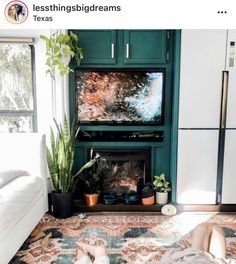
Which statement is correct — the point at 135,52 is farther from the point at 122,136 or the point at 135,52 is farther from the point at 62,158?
the point at 62,158

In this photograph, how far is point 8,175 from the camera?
113 inches

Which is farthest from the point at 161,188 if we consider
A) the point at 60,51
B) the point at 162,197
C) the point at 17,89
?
the point at 17,89

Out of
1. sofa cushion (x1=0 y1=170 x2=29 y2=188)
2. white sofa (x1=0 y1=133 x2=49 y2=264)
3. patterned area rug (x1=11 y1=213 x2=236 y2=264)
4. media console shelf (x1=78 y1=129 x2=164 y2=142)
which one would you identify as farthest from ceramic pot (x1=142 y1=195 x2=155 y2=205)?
sofa cushion (x1=0 y1=170 x2=29 y2=188)

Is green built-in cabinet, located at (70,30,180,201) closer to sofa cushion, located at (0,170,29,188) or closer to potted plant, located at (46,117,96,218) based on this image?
potted plant, located at (46,117,96,218)

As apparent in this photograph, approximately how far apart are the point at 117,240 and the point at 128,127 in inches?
54.6

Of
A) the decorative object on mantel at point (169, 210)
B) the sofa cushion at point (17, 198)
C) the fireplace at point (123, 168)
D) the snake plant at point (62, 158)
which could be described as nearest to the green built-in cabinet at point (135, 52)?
the decorative object on mantel at point (169, 210)

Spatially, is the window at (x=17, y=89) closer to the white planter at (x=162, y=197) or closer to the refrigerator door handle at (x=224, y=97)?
the white planter at (x=162, y=197)

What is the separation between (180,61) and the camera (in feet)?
11.0

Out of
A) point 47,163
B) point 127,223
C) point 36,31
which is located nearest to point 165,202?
point 127,223

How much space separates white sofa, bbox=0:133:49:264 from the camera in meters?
2.29

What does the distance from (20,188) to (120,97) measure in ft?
5.28

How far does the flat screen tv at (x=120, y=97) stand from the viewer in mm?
3631

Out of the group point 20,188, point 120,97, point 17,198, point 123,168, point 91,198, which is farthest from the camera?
point 123,168

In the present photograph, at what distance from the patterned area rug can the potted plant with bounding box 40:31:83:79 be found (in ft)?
5.32
